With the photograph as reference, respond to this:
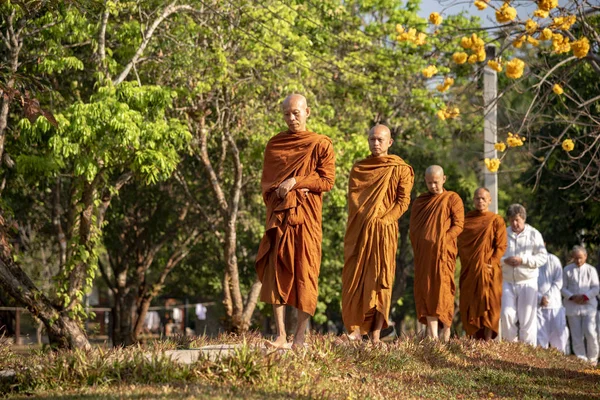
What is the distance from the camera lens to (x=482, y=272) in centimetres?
1318

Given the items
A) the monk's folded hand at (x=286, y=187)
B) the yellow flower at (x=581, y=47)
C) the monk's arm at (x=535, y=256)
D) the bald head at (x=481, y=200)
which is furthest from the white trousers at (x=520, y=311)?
the monk's folded hand at (x=286, y=187)

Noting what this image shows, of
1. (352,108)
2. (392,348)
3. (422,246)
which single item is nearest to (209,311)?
(352,108)

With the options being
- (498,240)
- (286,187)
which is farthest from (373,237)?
(498,240)

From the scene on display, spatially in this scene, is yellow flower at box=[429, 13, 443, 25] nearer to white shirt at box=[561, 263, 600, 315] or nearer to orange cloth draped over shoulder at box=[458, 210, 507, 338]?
orange cloth draped over shoulder at box=[458, 210, 507, 338]

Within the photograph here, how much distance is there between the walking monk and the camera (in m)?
10.2

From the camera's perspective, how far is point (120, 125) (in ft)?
44.6

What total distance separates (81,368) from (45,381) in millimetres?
268

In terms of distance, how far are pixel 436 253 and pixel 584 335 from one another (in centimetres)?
541

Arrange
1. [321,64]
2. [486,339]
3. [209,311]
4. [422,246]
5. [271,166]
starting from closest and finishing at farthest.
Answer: [271,166] < [422,246] < [486,339] < [321,64] < [209,311]

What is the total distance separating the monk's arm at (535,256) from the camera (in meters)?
14.0

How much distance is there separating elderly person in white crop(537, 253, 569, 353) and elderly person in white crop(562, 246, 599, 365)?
0.22 m

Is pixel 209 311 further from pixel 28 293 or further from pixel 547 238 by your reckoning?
pixel 28 293

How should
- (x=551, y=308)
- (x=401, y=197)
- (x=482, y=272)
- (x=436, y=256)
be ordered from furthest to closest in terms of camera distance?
(x=551, y=308) < (x=482, y=272) < (x=436, y=256) < (x=401, y=197)

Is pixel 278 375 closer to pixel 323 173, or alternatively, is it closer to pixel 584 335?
pixel 323 173
